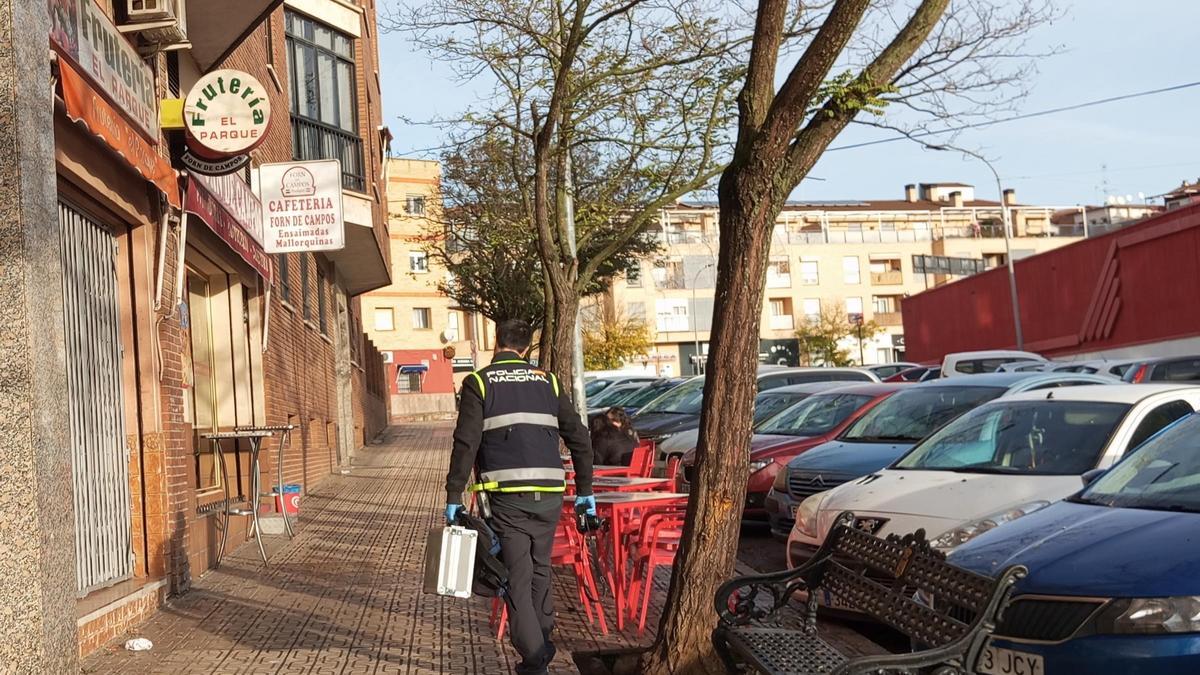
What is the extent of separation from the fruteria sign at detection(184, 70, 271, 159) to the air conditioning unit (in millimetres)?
533

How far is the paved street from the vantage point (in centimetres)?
796

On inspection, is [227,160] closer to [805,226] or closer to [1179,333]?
[1179,333]

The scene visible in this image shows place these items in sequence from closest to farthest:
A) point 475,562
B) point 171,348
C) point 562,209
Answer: point 475,562 < point 171,348 < point 562,209

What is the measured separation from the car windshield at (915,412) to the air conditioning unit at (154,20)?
665 cm

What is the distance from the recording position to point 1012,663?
210 inches

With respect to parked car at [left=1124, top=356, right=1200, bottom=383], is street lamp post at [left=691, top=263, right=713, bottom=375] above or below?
above

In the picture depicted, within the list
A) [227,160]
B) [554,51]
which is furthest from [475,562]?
[554,51]

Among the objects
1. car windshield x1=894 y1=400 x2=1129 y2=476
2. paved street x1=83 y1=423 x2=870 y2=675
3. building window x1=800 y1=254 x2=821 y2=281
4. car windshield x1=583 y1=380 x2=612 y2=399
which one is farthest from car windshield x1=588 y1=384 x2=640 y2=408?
building window x1=800 y1=254 x2=821 y2=281

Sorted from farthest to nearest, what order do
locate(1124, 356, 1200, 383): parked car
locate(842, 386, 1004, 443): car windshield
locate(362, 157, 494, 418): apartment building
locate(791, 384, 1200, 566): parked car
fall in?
locate(362, 157, 494, 418): apartment building → locate(1124, 356, 1200, 383): parked car → locate(842, 386, 1004, 443): car windshield → locate(791, 384, 1200, 566): parked car

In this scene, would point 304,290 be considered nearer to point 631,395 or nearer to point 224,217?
point 631,395

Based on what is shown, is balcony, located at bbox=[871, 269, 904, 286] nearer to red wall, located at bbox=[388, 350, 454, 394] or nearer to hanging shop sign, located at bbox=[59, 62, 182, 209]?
red wall, located at bbox=[388, 350, 454, 394]

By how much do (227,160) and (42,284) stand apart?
489cm

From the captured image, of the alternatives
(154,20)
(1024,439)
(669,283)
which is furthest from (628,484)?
(669,283)

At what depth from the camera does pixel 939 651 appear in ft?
14.7
